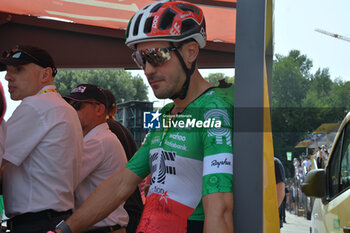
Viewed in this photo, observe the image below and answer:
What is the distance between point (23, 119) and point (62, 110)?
277 mm

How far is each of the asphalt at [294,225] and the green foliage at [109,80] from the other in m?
4.60

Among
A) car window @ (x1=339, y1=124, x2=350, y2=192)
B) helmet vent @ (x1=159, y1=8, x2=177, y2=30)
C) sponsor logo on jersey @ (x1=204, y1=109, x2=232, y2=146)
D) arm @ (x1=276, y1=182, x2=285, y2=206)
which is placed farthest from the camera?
car window @ (x1=339, y1=124, x2=350, y2=192)

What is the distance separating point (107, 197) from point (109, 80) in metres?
7.85

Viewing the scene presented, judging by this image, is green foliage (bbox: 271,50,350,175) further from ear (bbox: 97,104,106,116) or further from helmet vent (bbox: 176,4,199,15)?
ear (bbox: 97,104,106,116)

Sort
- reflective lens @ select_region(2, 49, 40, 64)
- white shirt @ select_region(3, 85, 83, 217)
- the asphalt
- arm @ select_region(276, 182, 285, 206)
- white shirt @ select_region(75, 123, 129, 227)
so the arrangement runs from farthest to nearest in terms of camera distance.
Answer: white shirt @ select_region(75, 123, 129, 227), reflective lens @ select_region(2, 49, 40, 64), white shirt @ select_region(3, 85, 83, 217), the asphalt, arm @ select_region(276, 182, 285, 206)

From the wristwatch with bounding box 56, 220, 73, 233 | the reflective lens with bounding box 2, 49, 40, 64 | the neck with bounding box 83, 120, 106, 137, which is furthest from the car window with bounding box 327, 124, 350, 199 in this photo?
the reflective lens with bounding box 2, 49, 40, 64

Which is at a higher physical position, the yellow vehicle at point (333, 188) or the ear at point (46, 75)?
the ear at point (46, 75)

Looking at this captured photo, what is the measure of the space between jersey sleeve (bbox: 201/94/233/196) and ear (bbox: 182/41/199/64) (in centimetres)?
29

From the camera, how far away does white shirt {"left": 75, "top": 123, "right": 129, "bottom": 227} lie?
3.38 meters

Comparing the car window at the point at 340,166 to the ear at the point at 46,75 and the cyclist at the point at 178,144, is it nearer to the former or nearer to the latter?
the cyclist at the point at 178,144

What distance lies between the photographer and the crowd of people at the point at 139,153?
6.19 ft

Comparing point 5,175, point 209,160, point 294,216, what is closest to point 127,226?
point 5,175

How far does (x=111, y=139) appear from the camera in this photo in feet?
11.8

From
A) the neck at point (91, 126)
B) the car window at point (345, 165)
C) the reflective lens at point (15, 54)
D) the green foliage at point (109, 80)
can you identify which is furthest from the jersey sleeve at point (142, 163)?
the green foliage at point (109, 80)
